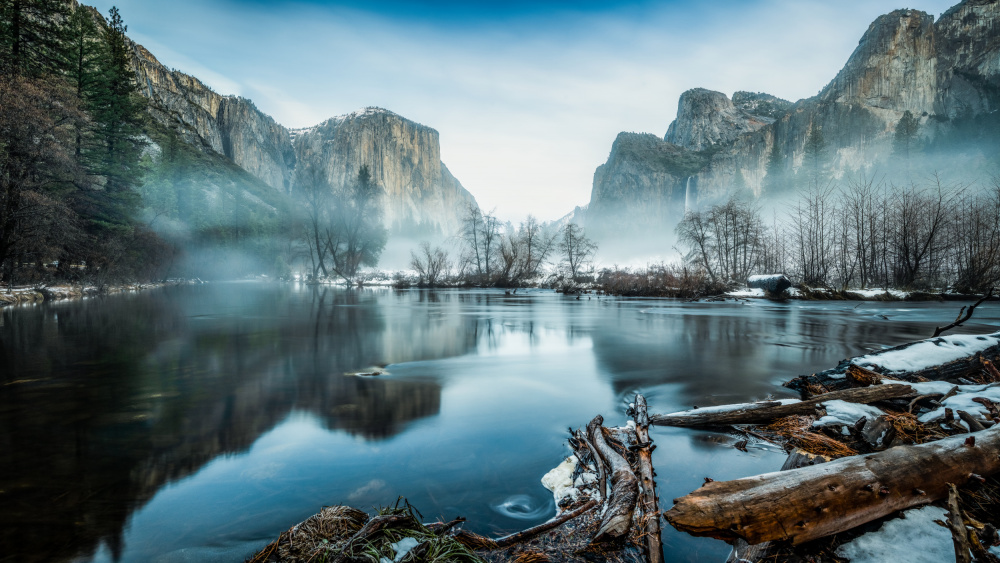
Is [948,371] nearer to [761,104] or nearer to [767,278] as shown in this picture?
[767,278]

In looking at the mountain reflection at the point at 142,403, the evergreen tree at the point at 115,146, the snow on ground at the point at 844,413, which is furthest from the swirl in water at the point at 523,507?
the evergreen tree at the point at 115,146

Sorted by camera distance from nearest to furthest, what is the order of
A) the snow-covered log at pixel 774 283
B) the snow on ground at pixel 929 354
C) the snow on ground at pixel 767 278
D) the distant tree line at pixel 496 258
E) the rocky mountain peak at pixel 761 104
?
1. the snow on ground at pixel 929 354
2. the snow-covered log at pixel 774 283
3. the snow on ground at pixel 767 278
4. the distant tree line at pixel 496 258
5. the rocky mountain peak at pixel 761 104

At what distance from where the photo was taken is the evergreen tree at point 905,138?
59.8 meters

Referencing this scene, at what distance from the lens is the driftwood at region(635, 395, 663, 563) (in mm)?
2082

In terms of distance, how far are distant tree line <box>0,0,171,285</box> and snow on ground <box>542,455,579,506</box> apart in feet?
80.4

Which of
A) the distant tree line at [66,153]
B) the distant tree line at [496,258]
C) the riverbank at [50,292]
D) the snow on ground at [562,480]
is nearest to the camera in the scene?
the snow on ground at [562,480]

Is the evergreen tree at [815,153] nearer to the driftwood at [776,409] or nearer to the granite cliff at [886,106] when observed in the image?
the granite cliff at [886,106]

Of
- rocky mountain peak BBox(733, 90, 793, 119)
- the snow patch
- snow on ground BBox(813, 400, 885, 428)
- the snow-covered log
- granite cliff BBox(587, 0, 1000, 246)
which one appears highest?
rocky mountain peak BBox(733, 90, 793, 119)

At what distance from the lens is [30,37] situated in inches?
971

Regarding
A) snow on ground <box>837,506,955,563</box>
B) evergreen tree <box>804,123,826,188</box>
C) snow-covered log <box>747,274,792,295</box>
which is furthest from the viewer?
evergreen tree <box>804,123,826,188</box>

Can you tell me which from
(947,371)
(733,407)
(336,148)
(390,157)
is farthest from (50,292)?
(390,157)

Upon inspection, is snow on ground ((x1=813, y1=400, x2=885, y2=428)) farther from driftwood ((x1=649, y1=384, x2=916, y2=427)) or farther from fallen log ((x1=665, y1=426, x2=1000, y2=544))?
fallen log ((x1=665, y1=426, x2=1000, y2=544))

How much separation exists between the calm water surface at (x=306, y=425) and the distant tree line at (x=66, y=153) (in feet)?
36.1

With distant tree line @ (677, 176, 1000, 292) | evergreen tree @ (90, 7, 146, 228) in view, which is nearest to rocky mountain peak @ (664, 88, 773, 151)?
distant tree line @ (677, 176, 1000, 292)
